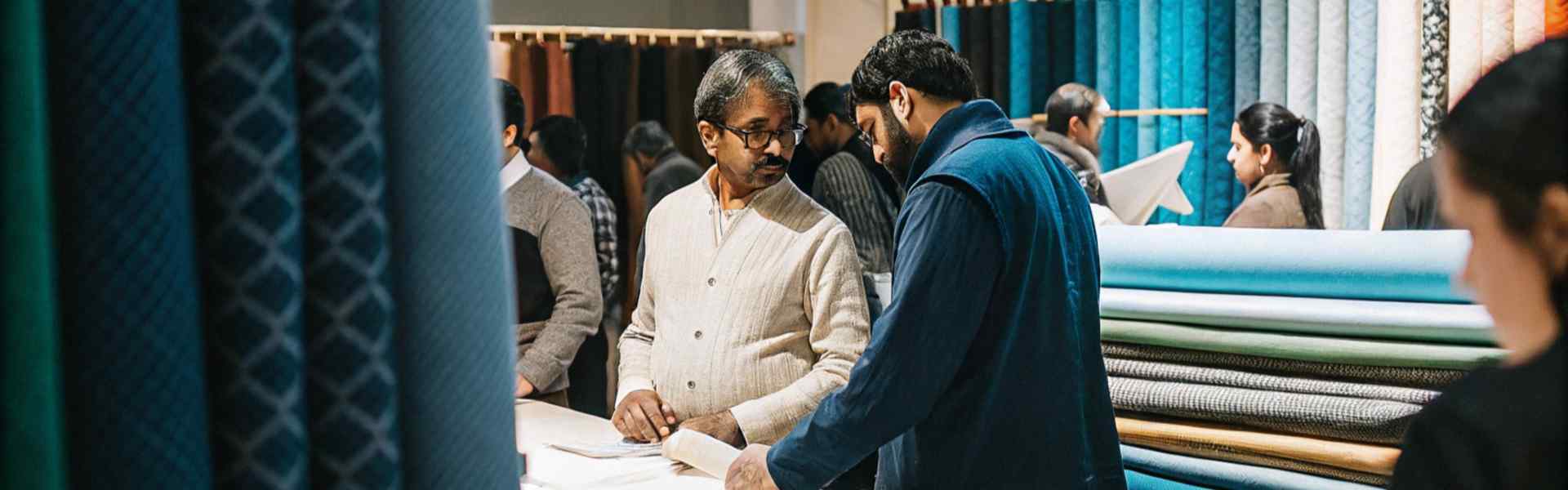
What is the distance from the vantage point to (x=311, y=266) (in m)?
0.40

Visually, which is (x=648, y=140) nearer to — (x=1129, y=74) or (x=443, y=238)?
(x=1129, y=74)

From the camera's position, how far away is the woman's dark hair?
413cm

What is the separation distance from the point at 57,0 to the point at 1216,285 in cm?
137

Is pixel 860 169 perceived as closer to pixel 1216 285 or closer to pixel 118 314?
pixel 1216 285

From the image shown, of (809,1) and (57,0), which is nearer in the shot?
(57,0)

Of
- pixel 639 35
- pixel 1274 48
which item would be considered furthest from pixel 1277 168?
pixel 639 35

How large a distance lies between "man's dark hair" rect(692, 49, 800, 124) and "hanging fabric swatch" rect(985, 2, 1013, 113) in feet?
11.7

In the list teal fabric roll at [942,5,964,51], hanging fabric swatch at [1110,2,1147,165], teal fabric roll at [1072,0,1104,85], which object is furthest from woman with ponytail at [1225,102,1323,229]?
teal fabric roll at [942,5,964,51]

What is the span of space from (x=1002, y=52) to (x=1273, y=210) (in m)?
1.73

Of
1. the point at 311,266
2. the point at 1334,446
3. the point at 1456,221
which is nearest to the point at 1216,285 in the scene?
the point at 1334,446

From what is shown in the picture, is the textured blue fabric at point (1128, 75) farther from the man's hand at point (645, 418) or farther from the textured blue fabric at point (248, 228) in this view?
the textured blue fabric at point (248, 228)

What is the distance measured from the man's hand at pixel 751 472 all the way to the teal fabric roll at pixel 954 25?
4.15 metres

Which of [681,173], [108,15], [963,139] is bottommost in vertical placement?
[681,173]

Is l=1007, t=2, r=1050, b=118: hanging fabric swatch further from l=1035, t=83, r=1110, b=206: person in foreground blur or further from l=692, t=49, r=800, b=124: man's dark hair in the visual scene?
l=692, t=49, r=800, b=124: man's dark hair
